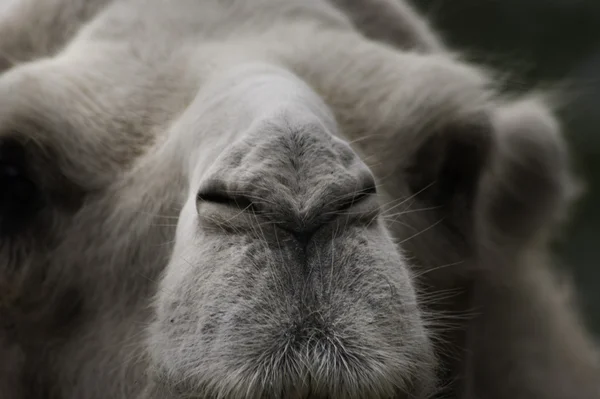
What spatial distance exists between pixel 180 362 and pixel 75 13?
1780 mm

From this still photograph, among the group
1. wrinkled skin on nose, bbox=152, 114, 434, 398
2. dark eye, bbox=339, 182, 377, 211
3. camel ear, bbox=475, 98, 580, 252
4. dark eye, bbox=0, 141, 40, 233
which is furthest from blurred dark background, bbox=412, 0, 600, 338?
wrinkled skin on nose, bbox=152, 114, 434, 398

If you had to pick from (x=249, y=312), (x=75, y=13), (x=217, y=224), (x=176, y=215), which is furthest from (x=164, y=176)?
(x=75, y=13)

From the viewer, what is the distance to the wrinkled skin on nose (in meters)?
1.96

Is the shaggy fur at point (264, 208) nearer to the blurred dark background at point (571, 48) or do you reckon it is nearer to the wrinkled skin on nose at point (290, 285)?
the wrinkled skin on nose at point (290, 285)

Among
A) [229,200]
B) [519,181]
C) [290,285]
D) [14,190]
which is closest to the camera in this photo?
[290,285]

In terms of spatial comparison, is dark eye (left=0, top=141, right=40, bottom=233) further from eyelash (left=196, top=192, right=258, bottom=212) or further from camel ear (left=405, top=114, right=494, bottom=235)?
camel ear (left=405, top=114, right=494, bottom=235)

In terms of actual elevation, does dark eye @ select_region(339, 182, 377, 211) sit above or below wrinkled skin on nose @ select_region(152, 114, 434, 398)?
above

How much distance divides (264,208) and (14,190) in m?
0.94

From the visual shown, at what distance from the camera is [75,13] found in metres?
3.47

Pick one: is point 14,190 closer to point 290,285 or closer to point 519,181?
point 290,285

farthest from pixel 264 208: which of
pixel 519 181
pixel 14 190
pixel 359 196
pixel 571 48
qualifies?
pixel 571 48

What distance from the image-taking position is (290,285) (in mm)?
1998

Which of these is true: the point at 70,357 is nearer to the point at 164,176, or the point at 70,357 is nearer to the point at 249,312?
the point at 164,176

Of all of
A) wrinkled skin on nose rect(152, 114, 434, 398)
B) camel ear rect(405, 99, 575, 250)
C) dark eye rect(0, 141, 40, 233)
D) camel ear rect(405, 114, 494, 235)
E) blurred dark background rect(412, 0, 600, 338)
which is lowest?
wrinkled skin on nose rect(152, 114, 434, 398)
